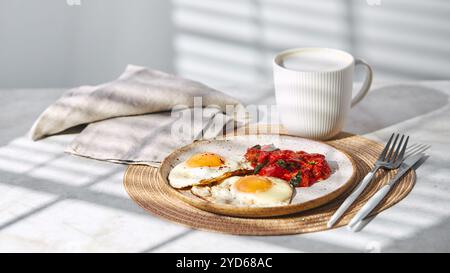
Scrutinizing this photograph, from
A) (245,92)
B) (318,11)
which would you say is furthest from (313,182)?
(318,11)

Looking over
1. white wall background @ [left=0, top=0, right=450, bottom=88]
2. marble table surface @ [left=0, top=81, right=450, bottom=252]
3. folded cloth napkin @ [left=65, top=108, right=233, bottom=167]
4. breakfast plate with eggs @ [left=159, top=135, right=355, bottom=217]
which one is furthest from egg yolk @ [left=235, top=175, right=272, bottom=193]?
white wall background @ [left=0, top=0, right=450, bottom=88]

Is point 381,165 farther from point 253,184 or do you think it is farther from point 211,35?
point 211,35

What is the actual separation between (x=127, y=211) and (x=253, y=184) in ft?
0.79

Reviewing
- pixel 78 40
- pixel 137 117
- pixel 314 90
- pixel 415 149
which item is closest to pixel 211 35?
pixel 78 40

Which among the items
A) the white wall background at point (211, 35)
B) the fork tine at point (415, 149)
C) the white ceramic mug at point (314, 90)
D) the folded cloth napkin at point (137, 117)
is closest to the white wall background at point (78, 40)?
the white wall background at point (211, 35)

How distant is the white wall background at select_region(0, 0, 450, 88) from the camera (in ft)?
7.12

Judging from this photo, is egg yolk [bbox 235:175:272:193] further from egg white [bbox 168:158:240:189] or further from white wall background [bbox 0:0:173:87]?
white wall background [bbox 0:0:173:87]

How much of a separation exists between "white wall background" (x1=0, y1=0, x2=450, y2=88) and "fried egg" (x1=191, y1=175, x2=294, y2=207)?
986 millimetres

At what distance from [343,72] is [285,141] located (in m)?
0.19

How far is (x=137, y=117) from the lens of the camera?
5.47 feet

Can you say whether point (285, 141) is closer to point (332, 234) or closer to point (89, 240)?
point (332, 234)

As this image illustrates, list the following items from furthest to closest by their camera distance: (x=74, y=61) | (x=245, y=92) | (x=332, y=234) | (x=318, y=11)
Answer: (x=74, y=61)
(x=318, y=11)
(x=245, y=92)
(x=332, y=234)

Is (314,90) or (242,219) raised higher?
(314,90)

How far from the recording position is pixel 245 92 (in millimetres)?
1964
